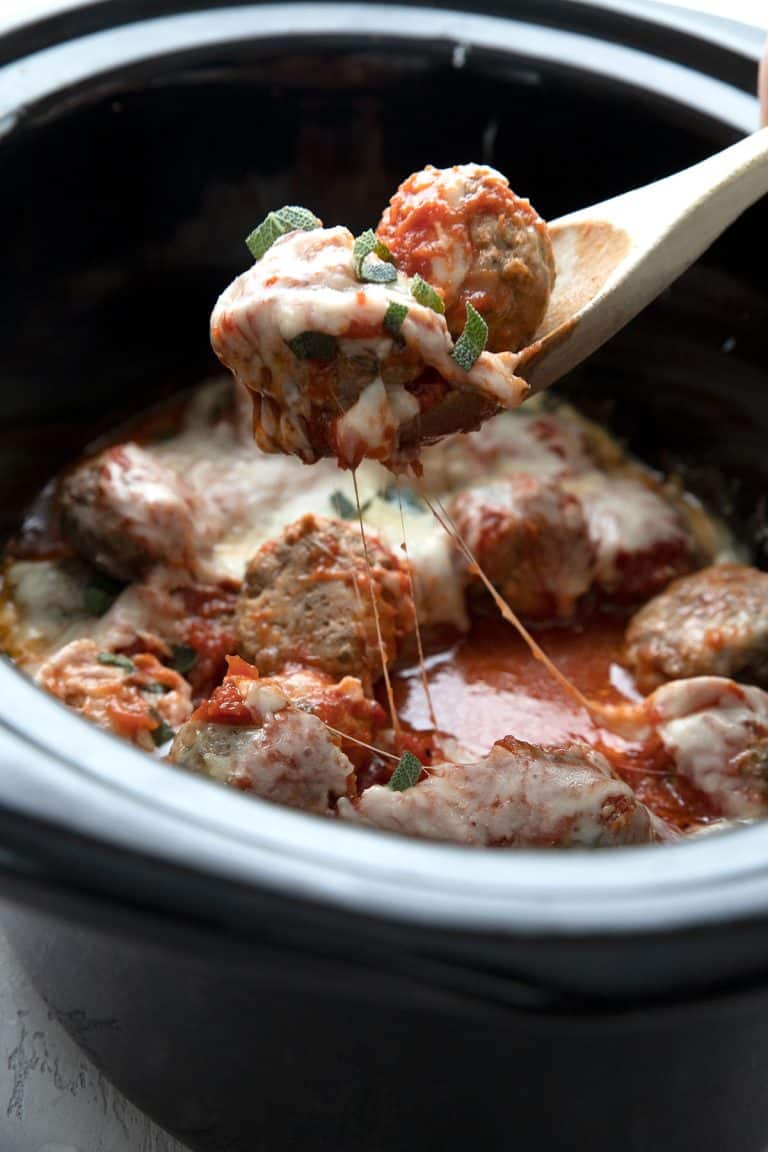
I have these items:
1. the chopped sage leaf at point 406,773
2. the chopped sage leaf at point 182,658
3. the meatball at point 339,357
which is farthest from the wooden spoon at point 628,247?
the chopped sage leaf at point 182,658

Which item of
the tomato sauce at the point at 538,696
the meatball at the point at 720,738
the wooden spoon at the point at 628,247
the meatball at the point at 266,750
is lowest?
the tomato sauce at the point at 538,696

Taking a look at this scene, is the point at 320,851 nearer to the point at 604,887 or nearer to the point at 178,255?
the point at 604,887

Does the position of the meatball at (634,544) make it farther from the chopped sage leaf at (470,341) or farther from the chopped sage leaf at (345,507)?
the chopped sage leaf at (470,341)

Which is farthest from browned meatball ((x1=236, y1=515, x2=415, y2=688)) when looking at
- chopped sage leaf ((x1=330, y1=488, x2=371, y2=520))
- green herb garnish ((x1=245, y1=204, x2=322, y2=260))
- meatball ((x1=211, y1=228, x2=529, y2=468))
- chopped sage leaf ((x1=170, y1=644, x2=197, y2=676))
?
green herb garnish ((x1=245, y1=204, x2=322, y2=260))

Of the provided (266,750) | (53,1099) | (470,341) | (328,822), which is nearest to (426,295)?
(470,341)

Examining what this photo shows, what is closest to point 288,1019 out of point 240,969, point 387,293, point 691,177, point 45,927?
point 240,969

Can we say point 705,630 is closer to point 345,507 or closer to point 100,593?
point 345,507

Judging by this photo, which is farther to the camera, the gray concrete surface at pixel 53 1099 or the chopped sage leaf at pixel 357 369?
the gray concrete surface at pixel 53 1099
